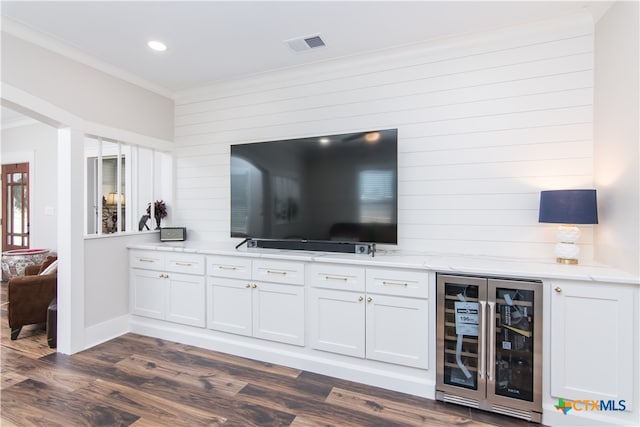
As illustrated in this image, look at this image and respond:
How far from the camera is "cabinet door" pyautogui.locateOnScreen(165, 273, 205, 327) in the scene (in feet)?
10.2

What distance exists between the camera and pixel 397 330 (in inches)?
92.8

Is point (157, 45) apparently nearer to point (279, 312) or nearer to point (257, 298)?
point (257, 298)

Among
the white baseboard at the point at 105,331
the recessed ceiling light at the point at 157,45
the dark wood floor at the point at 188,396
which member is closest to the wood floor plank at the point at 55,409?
the dark wood floor at the point at 188,396

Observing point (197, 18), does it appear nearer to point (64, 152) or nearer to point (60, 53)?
point (60, 53)

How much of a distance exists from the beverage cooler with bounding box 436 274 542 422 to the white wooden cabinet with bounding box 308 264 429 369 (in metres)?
0.16

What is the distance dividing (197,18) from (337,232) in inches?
80.5

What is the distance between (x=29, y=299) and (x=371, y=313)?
3.48 metres

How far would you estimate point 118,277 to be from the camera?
11.1 feet

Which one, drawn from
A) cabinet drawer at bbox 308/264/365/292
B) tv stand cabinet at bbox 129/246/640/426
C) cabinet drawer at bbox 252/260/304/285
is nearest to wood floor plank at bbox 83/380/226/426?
tv stand cabinet at bbox 129/246/640/426

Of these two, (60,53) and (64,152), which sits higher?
(60,53)

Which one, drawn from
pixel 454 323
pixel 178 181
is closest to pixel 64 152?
pixel 178 181

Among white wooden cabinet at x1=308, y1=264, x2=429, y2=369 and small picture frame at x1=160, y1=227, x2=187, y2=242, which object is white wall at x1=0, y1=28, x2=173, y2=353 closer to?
small picture frame at x1=160, y1=227, x2=187, y2=242

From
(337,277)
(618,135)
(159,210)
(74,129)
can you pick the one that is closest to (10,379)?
(159,210)

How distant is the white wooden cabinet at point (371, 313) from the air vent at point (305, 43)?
76.8 inches
